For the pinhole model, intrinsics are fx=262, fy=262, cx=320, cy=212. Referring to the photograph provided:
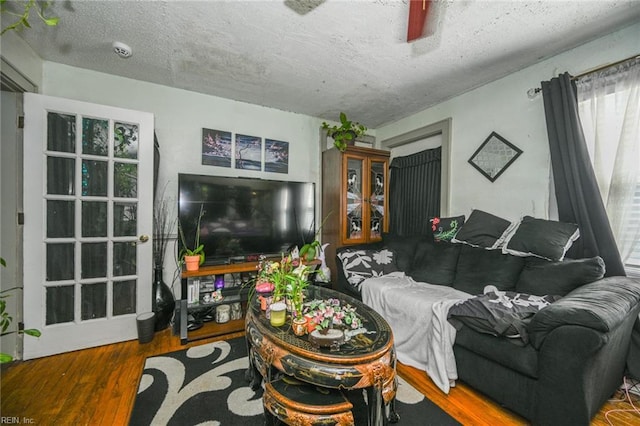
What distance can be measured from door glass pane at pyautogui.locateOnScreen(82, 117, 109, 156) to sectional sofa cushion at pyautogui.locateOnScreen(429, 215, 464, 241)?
3025mm

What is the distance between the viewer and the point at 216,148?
2.78m

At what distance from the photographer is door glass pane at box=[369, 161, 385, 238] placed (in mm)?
3277

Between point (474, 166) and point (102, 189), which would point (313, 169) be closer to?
point (474, 166)

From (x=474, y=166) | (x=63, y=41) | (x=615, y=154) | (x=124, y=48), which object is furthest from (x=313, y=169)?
(x=615, y=154)

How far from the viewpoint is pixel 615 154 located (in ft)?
5.66

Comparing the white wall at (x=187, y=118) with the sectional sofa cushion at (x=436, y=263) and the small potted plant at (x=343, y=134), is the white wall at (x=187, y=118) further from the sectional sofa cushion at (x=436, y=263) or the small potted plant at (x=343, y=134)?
the sectional sofa cushion at (x=436, y=263)

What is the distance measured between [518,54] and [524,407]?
7.73 ft

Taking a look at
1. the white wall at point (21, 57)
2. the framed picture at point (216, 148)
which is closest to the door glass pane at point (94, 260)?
the framed picture at point (216, 148)

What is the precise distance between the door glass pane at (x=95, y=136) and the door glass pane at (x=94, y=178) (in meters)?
0.09

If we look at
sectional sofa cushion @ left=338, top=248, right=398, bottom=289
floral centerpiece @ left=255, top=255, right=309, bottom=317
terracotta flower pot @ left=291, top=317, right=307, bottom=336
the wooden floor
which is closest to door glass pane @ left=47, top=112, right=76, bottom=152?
the wooden floor

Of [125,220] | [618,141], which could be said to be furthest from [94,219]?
[618,141]

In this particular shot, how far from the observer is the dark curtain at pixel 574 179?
5.61 feet

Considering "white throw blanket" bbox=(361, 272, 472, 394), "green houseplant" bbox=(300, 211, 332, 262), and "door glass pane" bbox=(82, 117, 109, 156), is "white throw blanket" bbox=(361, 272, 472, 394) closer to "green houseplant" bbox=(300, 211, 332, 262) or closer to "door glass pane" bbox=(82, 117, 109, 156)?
"green houseplant" bbox=(300, 211, 332, 262)

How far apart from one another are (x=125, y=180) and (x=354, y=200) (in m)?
2.28
